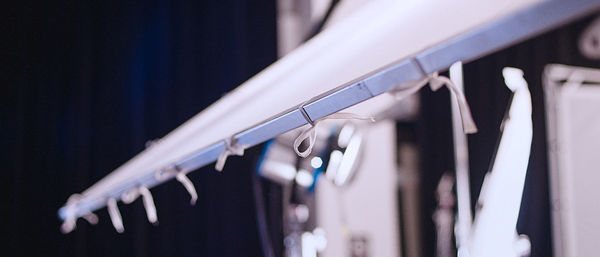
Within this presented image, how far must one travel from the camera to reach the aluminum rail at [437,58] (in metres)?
0.32

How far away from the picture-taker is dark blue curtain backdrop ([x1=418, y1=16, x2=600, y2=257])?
107 inches

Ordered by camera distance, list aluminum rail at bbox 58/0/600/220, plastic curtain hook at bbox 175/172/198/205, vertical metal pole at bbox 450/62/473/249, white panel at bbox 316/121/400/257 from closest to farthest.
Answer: aluminum rail at bbox 58/0/600/220 → plastic curtain hook at bbox 175/172/198/205 → white panel at bbox 316/121/400/257 → vertical metal pole at bbox 450/62/473/249

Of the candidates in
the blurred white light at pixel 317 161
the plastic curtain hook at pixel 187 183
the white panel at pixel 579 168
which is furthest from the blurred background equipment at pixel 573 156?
the plastic curtain hook at pixel 187 183

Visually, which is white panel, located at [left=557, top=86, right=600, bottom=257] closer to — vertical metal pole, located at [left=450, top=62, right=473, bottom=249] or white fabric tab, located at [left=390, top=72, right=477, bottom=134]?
vertical metal pole, located at [left=450, top=62, right=473, bottom=249]

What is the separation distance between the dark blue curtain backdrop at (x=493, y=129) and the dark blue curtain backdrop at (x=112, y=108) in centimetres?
110

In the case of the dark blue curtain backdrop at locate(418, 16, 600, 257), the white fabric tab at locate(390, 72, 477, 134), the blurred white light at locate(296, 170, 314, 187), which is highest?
the dark blue curtain backdrop at locate(418, 16, 600, 257)

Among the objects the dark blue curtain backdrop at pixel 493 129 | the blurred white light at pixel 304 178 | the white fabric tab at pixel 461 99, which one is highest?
the dark blue curtain backdrop at pixel 493 129

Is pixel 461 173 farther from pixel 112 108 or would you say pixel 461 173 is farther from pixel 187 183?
pixel 187 183

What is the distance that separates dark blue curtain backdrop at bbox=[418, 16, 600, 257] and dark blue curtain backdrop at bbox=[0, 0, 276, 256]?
1100 mm

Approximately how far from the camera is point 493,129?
2.87m

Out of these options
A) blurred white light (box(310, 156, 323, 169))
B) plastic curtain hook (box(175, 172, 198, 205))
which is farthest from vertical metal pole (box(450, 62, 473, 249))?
plastic curtain hook (box(175, 172, 198, 205))

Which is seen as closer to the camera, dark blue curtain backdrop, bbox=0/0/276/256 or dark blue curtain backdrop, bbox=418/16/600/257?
dark blue curtain backdrop, bbox=0/0/276/256

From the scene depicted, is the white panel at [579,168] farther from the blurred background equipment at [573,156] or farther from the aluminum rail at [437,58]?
the aluminum rail at [437,58]

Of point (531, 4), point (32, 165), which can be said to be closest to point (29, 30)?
point (32, 165)
